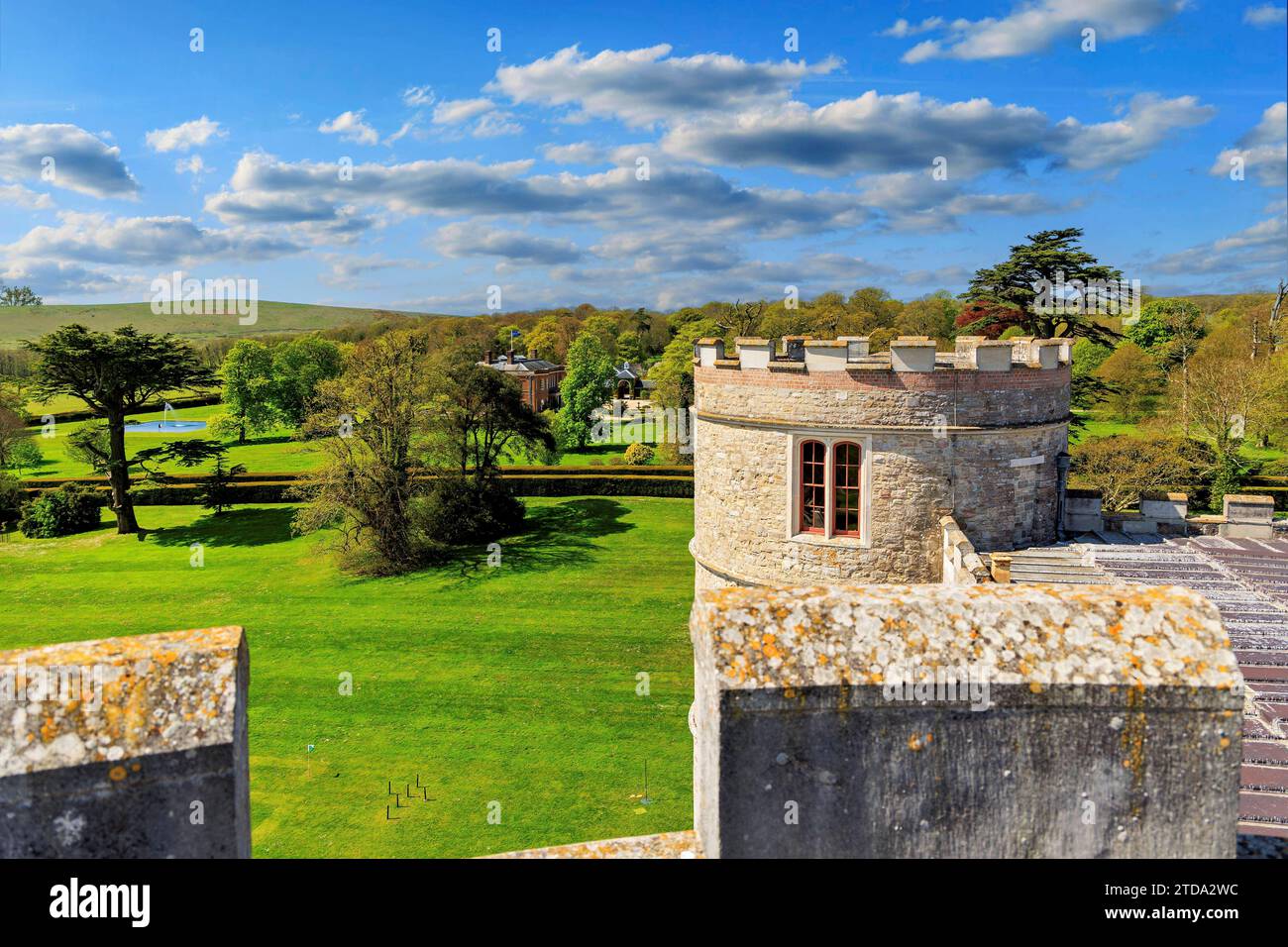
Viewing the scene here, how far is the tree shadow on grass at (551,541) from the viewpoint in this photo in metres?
33.1

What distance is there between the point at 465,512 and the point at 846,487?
2488cm

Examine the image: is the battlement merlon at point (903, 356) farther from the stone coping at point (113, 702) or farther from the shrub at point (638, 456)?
the shrub at point (638, 456)

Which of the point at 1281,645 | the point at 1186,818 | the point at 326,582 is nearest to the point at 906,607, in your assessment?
the point at 1186,818

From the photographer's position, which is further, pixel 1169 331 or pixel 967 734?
pixel 1169 331

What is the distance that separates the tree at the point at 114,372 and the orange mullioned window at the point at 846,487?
36.2m

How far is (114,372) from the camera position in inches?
1513

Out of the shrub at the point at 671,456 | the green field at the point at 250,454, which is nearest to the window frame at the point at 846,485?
the shrub at the point at 671,456

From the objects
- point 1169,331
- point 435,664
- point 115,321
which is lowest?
point 435,664

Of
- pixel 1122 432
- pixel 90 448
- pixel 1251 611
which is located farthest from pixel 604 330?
pixel 1251 611

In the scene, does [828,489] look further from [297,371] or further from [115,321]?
[115,321]
